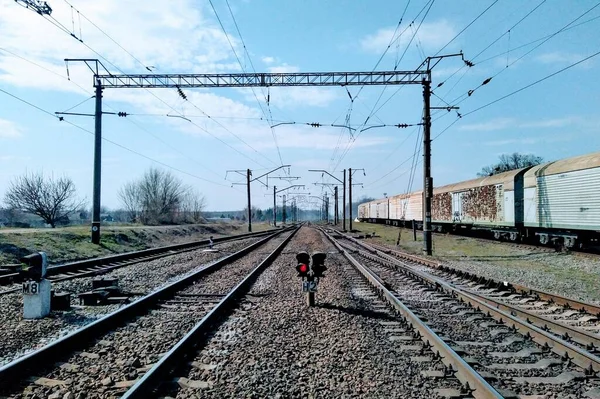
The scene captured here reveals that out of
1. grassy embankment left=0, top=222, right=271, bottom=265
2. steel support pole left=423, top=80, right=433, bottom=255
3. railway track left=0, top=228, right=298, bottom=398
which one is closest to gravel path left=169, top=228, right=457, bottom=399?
railway track left=0, top=228, right=298, bottom=398

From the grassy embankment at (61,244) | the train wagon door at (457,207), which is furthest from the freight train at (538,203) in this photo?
the grassy embankment at (61,244)

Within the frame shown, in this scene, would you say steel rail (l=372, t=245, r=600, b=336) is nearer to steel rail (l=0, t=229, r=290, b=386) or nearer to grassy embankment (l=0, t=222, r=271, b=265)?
steel rail (l=0, t=229, r=290, b=386)

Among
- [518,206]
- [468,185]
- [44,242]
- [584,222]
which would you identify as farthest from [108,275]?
[468,185]

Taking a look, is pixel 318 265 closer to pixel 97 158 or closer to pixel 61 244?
pixel 61 244

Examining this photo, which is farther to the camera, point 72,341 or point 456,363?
point 72,341

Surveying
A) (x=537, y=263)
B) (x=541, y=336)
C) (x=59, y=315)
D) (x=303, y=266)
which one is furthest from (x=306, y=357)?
(x=537, y=263)

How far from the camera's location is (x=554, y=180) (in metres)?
20.2

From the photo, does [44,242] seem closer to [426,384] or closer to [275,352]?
[275,352]

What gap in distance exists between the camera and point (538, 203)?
70.8ft

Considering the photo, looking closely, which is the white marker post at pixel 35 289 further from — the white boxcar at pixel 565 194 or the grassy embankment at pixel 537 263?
→ the white boxcar at pixel 565 194

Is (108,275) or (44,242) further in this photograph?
(44,242)

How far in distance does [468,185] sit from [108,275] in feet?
82.6

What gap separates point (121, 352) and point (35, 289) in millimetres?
2852

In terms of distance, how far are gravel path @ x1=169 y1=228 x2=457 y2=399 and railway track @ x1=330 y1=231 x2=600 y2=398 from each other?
0.45 metres
